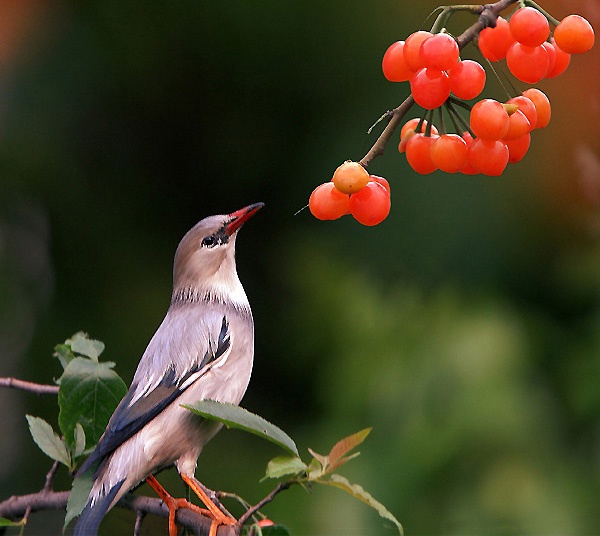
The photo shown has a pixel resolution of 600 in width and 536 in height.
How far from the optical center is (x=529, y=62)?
A: 0.82m

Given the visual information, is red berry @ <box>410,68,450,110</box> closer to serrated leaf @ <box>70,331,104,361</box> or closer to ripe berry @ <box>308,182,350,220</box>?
ripe berry @ <box>308,182,350,220</box>

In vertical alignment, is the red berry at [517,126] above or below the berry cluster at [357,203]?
above

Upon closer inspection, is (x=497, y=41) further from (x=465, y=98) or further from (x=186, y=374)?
(x=186, y=374)

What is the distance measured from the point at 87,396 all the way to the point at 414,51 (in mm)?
669

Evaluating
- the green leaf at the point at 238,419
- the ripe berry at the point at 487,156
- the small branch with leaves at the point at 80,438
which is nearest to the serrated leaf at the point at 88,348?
the small branch with leaves at the point at 80,438

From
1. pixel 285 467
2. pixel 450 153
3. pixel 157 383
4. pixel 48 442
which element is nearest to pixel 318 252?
pixel 157 383

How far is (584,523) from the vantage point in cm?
174

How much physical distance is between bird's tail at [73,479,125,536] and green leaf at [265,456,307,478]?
25 cm

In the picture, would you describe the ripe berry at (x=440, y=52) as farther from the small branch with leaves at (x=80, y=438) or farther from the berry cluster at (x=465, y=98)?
the small branch with leaves at (x=80, y=438)

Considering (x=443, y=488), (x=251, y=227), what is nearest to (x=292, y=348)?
(x=251, y=227)

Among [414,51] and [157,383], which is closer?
[414,51]

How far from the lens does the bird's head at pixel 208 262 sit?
4.55 ft

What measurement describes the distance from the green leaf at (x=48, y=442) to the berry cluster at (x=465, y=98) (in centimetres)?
61

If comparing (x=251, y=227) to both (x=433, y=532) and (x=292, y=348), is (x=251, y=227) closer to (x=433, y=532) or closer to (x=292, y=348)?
(x=292, y=348)
